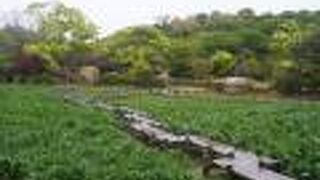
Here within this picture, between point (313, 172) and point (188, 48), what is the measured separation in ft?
183

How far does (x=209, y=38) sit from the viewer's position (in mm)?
77750

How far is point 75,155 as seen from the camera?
53.6 ft

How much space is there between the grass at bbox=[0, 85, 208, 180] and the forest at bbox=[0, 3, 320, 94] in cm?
3274

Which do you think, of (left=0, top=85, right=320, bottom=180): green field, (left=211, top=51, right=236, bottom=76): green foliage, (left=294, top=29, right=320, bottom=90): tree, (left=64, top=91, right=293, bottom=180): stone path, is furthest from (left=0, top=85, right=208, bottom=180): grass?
(left=211, top=51, right=236, bottom=76): green foliage

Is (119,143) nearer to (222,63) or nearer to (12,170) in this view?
(12,170)

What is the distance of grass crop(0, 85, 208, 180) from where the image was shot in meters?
14.0

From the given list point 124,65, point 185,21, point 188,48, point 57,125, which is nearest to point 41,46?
point 124,65

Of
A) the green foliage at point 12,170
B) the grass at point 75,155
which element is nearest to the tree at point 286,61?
the grass at point 75,155

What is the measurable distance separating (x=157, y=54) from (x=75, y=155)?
52.2m

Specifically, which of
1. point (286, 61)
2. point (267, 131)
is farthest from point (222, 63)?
point (267, 131)

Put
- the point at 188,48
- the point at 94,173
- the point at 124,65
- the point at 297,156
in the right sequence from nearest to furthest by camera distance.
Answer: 1. the point at 94,173
2. the point at 297,156
3. the point at 124,65
4. the point at 188,48

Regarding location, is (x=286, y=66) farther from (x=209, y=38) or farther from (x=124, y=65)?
(x=209, y=38)

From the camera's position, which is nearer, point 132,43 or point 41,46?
point 41,46

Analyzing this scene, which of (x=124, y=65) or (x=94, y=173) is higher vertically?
(x=94, y=173)
